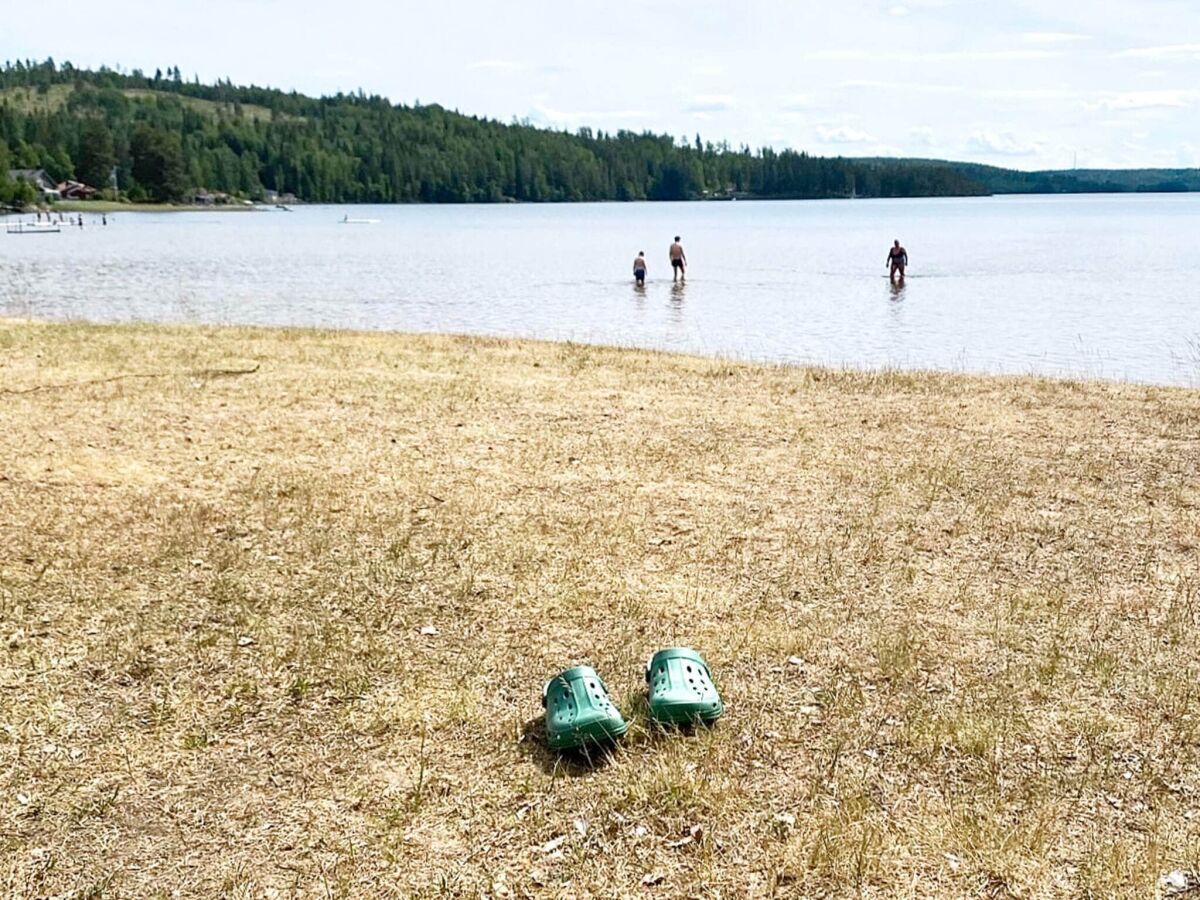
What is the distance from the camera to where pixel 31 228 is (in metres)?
102

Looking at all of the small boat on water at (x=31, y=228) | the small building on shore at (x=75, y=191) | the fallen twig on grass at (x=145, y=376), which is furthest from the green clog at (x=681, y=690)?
the small building on shore at (x=75, y=191)

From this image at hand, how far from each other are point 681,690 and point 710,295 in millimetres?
37969

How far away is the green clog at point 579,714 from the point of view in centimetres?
481

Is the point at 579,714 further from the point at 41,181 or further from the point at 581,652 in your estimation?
the point at 41,181

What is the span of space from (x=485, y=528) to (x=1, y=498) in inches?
145

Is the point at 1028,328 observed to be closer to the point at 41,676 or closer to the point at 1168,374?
the point at 1168,374

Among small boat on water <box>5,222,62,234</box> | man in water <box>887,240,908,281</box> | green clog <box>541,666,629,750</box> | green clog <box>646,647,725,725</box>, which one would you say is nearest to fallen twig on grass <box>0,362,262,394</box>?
green clog <box>541,666,629,750</box>

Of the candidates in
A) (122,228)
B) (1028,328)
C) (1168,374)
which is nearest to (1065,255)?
(1028,328)

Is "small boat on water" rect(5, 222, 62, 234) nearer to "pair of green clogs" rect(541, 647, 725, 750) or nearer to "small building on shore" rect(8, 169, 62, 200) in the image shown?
"small building on shore" rect(8, 169, 62, 200)

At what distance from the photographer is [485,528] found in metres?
8.01

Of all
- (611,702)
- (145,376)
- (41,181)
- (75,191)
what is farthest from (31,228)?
(611,702)

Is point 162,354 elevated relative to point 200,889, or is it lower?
elevated

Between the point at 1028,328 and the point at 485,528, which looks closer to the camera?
the point at 485,528

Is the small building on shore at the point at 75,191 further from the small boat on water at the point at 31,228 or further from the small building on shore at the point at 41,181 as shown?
the small boat on water at the point at 31,228
